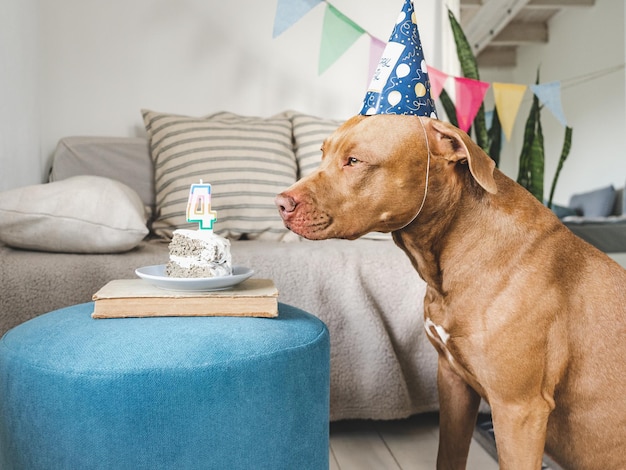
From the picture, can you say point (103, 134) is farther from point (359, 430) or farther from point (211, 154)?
point (359, 430)

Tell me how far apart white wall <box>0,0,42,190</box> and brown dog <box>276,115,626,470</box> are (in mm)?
1331

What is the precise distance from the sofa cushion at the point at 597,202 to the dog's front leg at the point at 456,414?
16.0 feet

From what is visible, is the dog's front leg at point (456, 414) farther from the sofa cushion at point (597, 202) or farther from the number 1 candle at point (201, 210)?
the sofa cushion at point (597, 202)

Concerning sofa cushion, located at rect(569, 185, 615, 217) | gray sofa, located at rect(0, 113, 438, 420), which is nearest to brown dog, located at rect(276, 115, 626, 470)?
gray sofa, located at rect(0, 113, 438, 420)

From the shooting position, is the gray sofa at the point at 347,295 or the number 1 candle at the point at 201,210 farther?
the gray sofa at the point at 347,295

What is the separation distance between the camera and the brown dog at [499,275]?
1022mm

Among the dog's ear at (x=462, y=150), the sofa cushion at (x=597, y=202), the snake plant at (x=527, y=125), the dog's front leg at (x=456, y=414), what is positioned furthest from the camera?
the sofa cushion at (x=597, y=202)

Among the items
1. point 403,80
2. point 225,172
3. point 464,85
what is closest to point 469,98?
point 464,85

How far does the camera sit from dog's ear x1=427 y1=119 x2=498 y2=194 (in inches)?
39.6

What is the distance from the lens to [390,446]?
1672 millimetres

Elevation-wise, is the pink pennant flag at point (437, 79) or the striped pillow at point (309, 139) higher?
the pink pennant flag at point (437, 79)

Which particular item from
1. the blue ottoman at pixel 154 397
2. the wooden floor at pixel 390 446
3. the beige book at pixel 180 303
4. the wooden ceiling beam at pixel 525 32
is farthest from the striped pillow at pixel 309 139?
the wooden ceiling beam at pixel 525 32

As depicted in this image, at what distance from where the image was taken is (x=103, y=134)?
2.49 meters

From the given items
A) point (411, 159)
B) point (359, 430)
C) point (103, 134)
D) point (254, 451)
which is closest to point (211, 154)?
point (103, 134)
